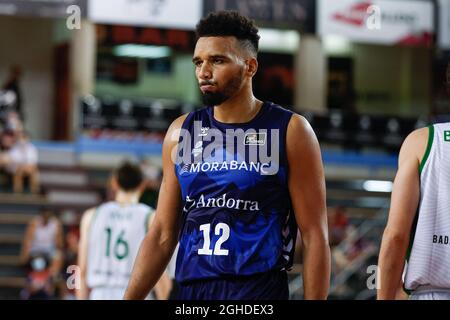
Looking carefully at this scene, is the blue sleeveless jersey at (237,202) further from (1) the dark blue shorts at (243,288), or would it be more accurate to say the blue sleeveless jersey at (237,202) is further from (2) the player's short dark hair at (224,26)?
(2) the player's short dark hair at (224,26)

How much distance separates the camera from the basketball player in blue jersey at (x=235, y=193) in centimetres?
395

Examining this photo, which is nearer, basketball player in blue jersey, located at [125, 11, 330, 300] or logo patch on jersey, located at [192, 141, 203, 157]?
basketball player in blue jersey, located at [125, 11, 330, 300]

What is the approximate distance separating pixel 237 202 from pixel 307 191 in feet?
0.90

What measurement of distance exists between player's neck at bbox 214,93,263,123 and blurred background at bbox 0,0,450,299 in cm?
416

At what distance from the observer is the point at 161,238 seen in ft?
13.7

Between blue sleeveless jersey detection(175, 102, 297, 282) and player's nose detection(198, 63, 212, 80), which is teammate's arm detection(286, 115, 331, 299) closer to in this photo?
blue sleeveless jersey detection(175, 102, 297, 282)

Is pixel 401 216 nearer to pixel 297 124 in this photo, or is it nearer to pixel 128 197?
pixel 297 124

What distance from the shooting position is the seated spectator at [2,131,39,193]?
16359mm

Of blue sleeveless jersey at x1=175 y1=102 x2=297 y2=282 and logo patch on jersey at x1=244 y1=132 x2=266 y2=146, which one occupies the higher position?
logo patch on jersey at x1=244 y1=132 x2=266 y2=146

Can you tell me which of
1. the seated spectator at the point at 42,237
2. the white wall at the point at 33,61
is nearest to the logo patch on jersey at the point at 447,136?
the seated spectator at the point at 42,237

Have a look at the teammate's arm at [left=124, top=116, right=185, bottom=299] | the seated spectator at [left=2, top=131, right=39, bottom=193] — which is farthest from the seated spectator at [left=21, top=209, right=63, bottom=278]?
the teammate's arm at [left=124, top=116, right=185, bottom=299]

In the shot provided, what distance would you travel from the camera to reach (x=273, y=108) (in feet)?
13.6

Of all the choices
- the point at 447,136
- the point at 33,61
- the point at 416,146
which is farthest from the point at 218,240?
the point at 33,61

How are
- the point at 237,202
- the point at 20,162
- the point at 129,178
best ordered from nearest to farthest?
the point at 237,202
the point at 129,178
the point at 20,162
